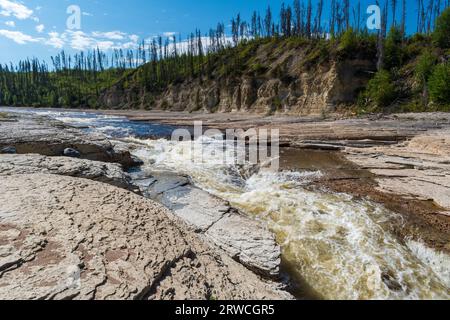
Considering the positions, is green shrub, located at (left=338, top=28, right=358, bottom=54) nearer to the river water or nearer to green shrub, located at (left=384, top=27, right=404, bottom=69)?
green shrub, located at (left=384, top=27, right=404, bottom=69)

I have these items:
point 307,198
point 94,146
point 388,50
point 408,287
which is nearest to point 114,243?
point 408,287

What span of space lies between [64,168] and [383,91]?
3068 centimetres

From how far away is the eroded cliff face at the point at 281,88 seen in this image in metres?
33.8

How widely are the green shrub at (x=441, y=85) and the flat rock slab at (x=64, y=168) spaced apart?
90.4ft

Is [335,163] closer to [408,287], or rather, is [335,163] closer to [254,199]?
[254,199]

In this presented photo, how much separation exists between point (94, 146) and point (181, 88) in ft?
A: 177

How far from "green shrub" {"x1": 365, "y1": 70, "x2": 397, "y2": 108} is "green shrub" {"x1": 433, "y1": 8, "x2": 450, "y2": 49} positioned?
796cm

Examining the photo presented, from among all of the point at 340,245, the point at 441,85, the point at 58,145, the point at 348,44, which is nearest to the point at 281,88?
the point at 348,44

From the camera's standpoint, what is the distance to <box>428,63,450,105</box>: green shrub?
23.3 m

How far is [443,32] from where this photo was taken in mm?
30938

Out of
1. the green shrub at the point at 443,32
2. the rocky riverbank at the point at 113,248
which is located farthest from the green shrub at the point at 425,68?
the rocky riverbank at the point at 113,248

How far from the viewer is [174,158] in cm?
1282

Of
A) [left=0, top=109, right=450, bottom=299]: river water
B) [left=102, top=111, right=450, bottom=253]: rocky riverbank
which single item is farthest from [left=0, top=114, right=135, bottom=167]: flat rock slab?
[left=102, top=111, right=450, bottom=253]: rocky riverbank

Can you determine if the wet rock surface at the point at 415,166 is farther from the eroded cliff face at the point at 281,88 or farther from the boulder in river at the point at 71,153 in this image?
the eroded cliff face at the point at 281,88
